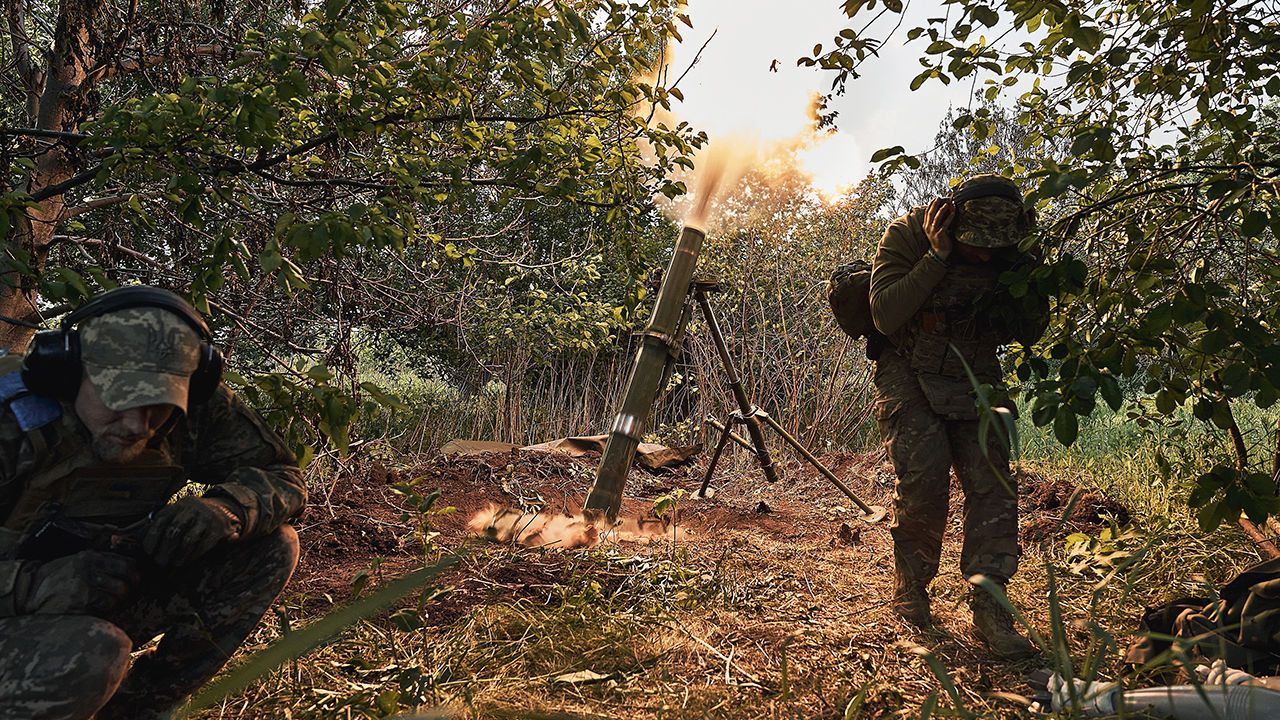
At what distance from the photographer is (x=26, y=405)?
6.37 ft

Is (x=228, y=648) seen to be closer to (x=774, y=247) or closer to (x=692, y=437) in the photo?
(x=692, y=437)

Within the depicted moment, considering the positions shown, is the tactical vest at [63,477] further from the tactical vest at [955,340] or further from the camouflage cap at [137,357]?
the tactical vest at [955,340]

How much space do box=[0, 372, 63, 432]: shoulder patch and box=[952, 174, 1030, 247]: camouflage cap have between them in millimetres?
2914

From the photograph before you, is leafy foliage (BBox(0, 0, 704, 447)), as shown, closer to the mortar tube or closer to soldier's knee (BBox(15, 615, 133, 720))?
the mortar tube

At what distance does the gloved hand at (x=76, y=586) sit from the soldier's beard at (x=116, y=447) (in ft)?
0.78

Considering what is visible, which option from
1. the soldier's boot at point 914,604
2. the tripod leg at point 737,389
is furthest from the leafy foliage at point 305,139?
the soldier's boot at point 914,604

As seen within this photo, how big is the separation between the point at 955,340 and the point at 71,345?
2.97 meters

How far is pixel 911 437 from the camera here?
3414mm

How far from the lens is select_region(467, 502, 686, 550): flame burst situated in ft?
14.6

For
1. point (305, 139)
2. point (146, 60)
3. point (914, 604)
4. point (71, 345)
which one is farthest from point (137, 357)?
point (914, 604)

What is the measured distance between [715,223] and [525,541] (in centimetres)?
583

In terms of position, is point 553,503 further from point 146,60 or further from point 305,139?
point 146,60

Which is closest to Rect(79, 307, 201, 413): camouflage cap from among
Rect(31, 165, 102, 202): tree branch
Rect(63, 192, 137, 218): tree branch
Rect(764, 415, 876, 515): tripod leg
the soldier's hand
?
Rect(31, 165, 102, 202): tree branch

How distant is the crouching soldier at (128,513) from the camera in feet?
5.80
